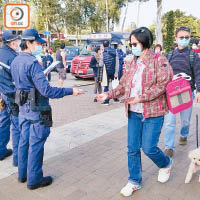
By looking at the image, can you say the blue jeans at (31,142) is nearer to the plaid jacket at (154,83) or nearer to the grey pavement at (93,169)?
the grey pavement at (93,169)

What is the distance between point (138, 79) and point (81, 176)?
1.66 metres

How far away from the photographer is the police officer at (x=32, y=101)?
2.98 metres

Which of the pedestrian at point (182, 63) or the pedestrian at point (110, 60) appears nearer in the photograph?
the pedestrian at point (182, 63)

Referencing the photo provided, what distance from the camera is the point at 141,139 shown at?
3.14 m

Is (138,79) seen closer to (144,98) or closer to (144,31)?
(144,98)

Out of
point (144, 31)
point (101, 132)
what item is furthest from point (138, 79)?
point (101, 132)

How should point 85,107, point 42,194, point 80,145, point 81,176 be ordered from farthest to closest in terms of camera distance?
point 85,107, point 80,145, point 81,176, point 42,194

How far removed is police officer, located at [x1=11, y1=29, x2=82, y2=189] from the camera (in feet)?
9.78

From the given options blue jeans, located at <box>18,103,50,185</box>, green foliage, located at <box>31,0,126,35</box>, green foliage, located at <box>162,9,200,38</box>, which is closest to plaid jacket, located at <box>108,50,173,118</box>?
blue jeans, located at <box>18,103,50,185</box>

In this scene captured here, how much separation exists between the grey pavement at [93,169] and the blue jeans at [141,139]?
39 centimetres

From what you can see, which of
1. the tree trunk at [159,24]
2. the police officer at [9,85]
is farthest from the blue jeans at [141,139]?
the tree trunk at [159,24]

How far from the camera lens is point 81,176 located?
12.0 ft

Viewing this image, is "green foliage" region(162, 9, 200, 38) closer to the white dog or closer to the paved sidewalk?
the paved sidewalk

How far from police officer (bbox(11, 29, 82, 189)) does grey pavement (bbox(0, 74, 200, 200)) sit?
0.33 m
